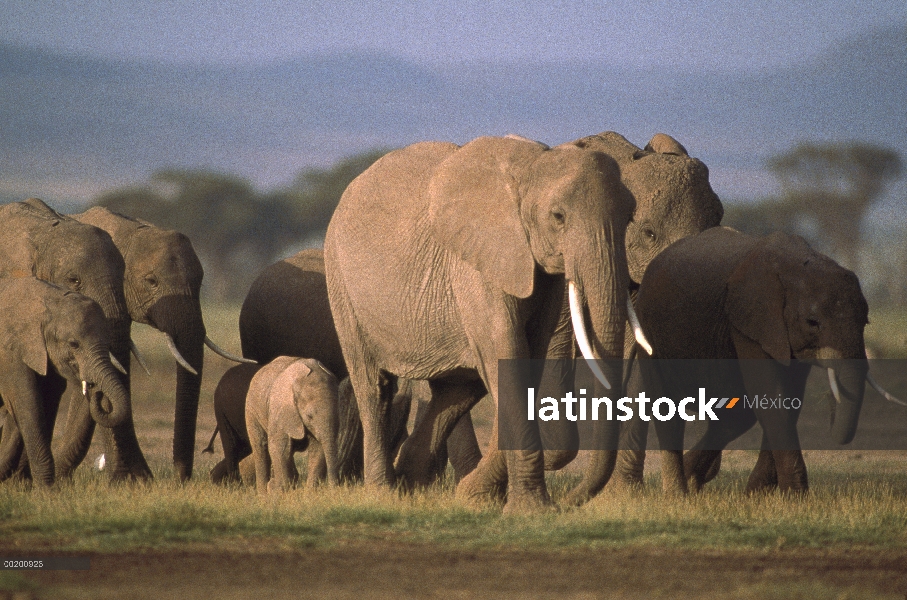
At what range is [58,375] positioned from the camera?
1104 centimetres

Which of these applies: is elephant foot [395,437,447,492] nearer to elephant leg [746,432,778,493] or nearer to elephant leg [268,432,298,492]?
elephant leg [268,432,298,492]

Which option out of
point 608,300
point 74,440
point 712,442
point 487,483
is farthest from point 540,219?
point 74,440

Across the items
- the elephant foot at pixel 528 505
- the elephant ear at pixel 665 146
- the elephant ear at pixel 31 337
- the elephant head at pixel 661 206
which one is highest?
the elephant ear at pixel 665 146

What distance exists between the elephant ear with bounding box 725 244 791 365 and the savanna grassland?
1031mm

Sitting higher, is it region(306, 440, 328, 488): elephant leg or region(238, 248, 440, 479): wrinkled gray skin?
region(238, 248, 440, 479): wrinkled gray skin

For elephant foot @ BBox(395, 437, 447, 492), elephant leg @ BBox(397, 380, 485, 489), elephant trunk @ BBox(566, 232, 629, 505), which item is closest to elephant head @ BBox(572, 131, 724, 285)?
elephant leg @ BBox(397, 380, 485, 489)

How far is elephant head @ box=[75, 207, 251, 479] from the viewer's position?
480 inches

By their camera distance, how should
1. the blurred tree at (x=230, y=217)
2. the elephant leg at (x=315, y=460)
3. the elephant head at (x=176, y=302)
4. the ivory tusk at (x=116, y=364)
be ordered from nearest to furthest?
the elephant leg at (x=315, y=460) < the ivory tusk at (x=116, y=364) < the elephant head at (x=176, y=302) < the blurred tree at (x=230, y=217)

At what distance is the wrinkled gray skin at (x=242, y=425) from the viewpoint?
11.8 m

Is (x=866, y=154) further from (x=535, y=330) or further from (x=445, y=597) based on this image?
(x=445, y=597)

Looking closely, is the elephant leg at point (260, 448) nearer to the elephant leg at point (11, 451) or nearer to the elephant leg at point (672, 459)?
the elephant leg at point (11, 451)

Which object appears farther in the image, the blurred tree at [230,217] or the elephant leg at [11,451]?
Answer: the blurred tree at [230,217]

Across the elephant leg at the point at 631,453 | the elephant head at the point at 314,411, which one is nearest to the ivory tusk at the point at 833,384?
the elephant leg at the point at 631,453

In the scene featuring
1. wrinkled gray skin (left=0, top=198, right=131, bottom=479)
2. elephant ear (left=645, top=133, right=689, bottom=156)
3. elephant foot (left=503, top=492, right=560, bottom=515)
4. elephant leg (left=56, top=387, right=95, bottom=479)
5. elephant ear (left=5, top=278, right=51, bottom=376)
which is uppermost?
elephant ear (left=645, top=133, right=689, bottom=156)
